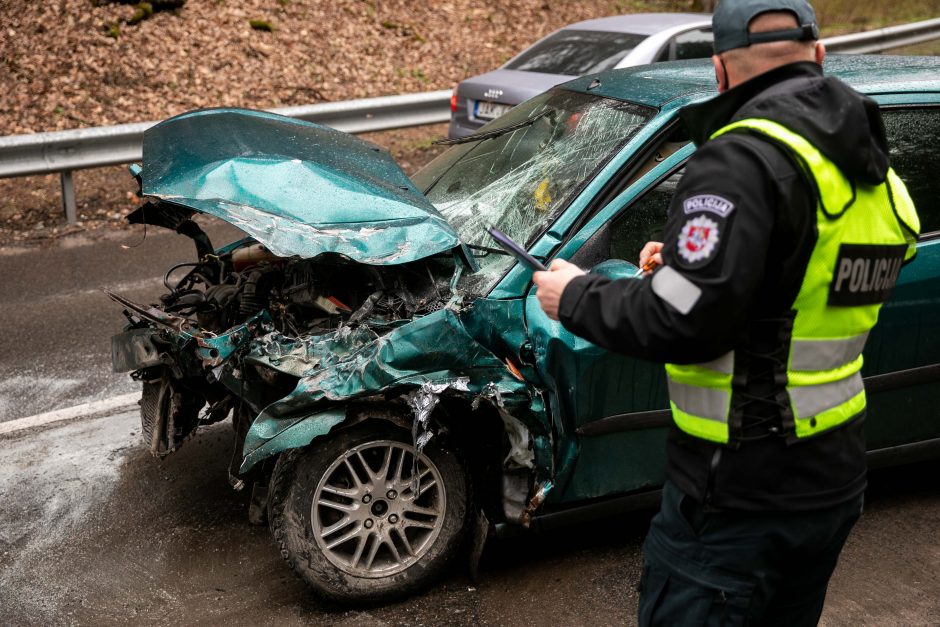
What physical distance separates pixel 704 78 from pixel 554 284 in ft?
7.13

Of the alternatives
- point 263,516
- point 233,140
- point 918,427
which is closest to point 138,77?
point 233,140

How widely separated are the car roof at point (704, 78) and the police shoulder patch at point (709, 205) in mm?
1839

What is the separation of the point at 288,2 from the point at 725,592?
36.5 feet

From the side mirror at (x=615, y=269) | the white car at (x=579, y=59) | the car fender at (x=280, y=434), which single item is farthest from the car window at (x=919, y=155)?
the white car at (x=579, y=59)

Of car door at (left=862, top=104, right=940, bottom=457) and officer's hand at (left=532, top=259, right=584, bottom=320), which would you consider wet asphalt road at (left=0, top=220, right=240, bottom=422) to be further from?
car door at (left=862, top=104, right=940, bottom=457)

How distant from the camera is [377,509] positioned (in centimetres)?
339

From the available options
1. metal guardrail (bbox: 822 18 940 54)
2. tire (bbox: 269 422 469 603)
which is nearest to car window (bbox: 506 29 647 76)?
metal guardrail (bbox: 822 18 940 54)

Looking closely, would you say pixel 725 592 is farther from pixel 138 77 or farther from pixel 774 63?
pixel 138 77

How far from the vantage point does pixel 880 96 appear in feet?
11.7

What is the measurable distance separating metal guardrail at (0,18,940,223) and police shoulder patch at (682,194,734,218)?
6801 millimetres

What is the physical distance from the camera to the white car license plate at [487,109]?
8430 millimetres

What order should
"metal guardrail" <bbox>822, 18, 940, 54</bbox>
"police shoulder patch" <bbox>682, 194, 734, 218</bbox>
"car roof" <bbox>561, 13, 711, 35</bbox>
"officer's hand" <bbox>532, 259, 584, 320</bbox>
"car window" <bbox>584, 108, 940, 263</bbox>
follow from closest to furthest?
"police shoulder patch" <bbox>682, 194, 734, 218</bbox>
"officer's hand" <bbox>532, 259, 584, 320</bbox>
"car window" <bbox>584, 108, 940, 263</bbox>
"car roof" <bbox>561, 13, 711, 35</bbox>
"metal guardrail" <bbox>822, 18, 940, 54</bbox>

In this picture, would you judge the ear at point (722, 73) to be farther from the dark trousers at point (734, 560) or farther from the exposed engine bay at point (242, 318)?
the exposed engine bay at point (242, 318)

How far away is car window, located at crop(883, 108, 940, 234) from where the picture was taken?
3580 millimetres
